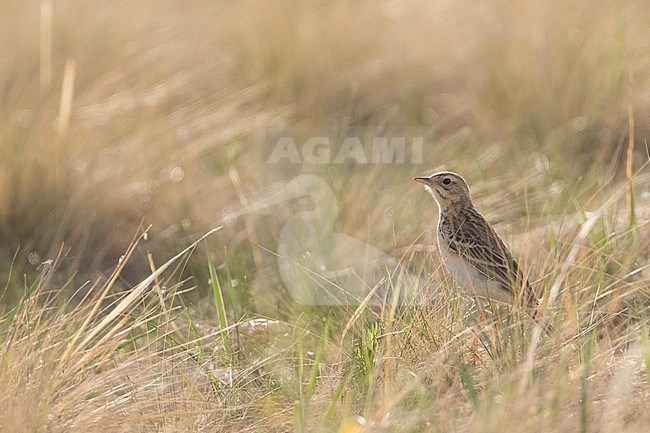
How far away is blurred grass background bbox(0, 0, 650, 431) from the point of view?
4.98m

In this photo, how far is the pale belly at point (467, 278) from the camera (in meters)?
3.89

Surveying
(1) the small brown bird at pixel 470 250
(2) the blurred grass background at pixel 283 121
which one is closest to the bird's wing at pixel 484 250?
(1) the small brown bird at pixel 470 250

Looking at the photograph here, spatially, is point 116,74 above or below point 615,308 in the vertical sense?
above

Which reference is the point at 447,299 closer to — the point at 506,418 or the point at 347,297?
the point at 347,297

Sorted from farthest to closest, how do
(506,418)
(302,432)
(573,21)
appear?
(573,21), (302,432), (506,418)

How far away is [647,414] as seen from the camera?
284 centimetres

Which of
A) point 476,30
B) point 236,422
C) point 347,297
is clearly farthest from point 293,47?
point 236,422

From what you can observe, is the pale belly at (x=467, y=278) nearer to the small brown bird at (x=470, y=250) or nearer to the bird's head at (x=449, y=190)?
the small brown bird at (x=470, y=250)

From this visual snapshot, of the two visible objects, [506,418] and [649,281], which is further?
[649,281]

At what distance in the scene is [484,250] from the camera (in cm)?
416

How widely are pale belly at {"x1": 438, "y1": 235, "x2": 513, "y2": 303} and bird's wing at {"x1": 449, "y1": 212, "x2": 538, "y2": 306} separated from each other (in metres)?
0.02

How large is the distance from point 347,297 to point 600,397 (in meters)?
1.05

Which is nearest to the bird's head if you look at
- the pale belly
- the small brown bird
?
the small brown bird

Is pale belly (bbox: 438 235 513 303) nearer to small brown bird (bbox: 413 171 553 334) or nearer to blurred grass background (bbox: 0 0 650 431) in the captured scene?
small brown bird (bbox: 413 171 553 334)
